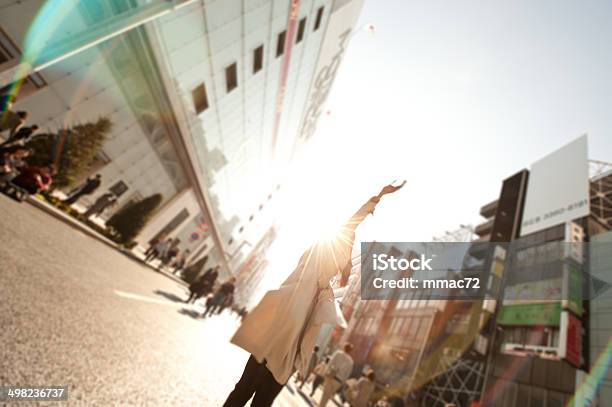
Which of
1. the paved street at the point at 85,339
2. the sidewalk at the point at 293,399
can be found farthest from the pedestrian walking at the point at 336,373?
the paved street at the point at 85,339

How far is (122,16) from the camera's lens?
6.91 m

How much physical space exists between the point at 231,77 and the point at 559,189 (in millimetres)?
26168

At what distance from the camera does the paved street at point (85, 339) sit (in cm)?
213

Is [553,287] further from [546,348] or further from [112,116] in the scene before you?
[112,116]

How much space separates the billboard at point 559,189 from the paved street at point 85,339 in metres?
26.2

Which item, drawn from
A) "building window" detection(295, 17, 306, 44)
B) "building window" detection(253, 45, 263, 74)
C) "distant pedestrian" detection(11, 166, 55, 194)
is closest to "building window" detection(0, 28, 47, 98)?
"distant pedestrian" detection(11, 166, 55, 194)

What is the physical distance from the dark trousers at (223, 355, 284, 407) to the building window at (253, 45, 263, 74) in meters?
17.4

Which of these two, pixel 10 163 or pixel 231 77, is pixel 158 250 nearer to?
pixel 10 163

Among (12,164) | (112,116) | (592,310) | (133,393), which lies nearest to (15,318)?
(133,393)

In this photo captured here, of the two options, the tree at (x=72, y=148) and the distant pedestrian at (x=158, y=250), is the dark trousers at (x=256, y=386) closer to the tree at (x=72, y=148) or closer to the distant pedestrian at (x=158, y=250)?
the tree at (x=72, y=148)

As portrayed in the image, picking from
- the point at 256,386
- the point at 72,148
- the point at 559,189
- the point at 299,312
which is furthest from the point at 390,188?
the point at 559,189

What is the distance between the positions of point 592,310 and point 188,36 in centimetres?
2436

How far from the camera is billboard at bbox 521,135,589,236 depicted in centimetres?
2234

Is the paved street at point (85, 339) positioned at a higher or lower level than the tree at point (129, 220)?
lower
